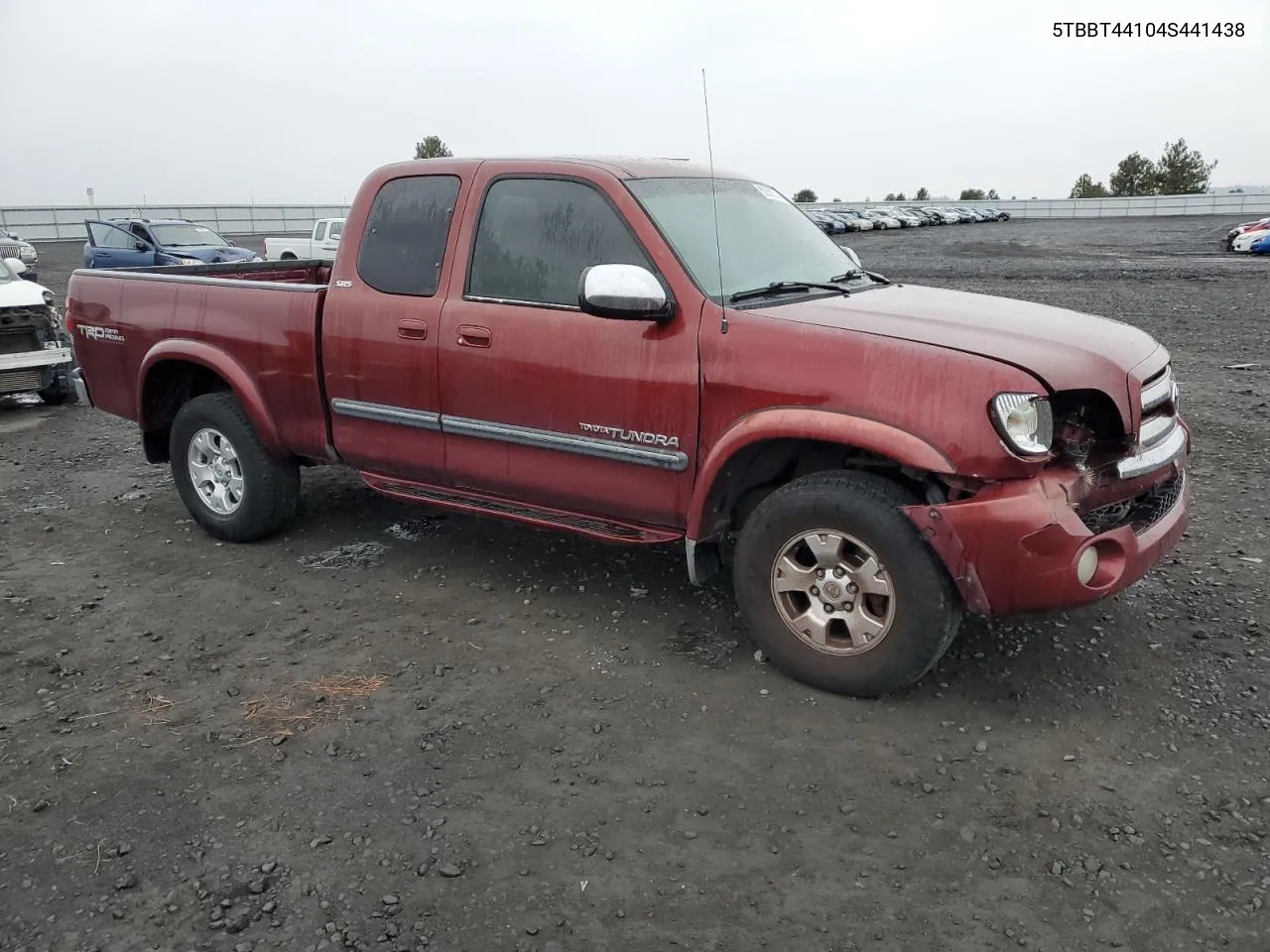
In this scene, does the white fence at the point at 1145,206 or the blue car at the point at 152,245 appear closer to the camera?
the blue car at the point at 152,245

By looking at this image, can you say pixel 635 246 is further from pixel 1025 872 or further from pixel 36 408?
pixel 36 408

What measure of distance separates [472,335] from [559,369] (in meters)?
0.50

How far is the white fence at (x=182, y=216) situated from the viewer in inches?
1769

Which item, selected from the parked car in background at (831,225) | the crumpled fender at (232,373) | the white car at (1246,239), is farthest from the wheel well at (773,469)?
the parked car in background at (831,225)

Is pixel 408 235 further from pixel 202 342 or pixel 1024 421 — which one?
pixel 1024 421

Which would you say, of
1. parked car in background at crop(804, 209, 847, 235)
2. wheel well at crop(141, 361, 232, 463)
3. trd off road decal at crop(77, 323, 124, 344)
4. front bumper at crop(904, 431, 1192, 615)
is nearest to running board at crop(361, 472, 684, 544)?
front bumper at crop(904, 431, 1192, 615)

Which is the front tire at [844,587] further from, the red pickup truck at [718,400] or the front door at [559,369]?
the front door at [559,369]

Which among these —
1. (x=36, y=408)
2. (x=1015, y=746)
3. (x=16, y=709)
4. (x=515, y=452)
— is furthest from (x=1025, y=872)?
(x=36, y=408)

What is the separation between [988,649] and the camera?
408cm

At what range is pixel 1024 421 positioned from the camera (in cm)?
328

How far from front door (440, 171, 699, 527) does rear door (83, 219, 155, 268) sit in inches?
660

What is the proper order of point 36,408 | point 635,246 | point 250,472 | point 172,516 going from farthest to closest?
point 36,408 < point 172,516 < point 250,472 < point 635,246

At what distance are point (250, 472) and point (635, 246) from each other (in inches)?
104

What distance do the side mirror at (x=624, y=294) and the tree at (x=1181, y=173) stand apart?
84342 mm
